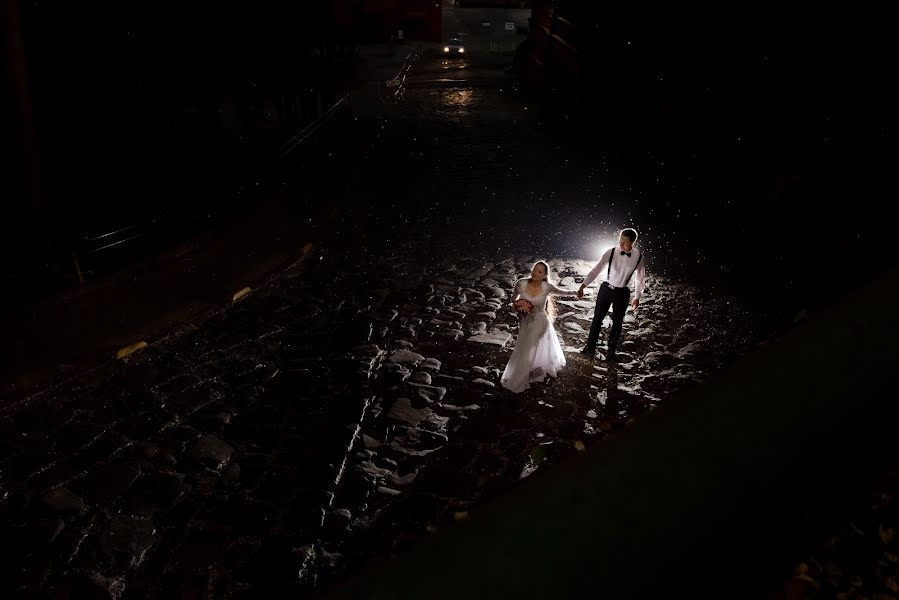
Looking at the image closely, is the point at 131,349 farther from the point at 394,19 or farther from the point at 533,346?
the point at 394,19

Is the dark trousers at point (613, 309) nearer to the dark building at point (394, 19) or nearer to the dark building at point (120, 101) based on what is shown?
the dark building at point (120, 101)

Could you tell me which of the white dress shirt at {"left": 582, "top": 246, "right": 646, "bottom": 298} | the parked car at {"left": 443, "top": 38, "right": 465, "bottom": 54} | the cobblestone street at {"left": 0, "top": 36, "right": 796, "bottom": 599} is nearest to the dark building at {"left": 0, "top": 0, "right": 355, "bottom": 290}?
the cobblestone street at {"left": 0, "top": 36, "right": 796, "bottom": 599}

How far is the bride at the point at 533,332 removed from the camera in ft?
24.0

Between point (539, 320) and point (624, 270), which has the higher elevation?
point (624, 270)

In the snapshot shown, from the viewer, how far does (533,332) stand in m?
7.38

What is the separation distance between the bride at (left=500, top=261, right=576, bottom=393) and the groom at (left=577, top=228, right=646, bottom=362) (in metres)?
0.60

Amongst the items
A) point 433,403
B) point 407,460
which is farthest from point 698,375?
point 407,460

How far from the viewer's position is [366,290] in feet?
33.3

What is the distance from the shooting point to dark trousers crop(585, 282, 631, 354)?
316 inches

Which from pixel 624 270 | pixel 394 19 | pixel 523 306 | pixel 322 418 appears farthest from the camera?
pixel 394 19

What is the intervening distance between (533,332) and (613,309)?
4.38ft

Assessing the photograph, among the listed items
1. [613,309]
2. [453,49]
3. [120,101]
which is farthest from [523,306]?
[453,49]

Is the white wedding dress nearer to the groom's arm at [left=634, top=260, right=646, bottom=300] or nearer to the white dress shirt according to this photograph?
the white dress shirt

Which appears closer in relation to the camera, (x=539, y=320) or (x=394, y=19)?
(x=539, y=320)
